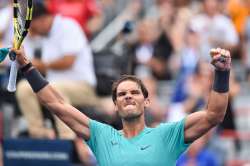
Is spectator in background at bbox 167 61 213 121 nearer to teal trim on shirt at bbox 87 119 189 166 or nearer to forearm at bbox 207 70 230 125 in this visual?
teal trim on shirt at bbox 87 119 189 166

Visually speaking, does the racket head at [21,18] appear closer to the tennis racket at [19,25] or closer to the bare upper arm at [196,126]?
the tennis racket at [19,25]

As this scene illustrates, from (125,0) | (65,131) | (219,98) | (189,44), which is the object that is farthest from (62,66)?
(125,0)

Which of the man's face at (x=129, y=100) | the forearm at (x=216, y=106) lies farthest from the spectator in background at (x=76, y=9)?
the forearm at (x=216, y=106)

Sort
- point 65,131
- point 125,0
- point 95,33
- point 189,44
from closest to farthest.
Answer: point 65,131
point 189,44
point 95,33
point 125,0

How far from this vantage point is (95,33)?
584 inches

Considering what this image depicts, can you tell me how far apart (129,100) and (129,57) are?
4381 mm

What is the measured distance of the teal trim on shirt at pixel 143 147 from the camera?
7.19 meters

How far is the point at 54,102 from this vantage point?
7.72 metres

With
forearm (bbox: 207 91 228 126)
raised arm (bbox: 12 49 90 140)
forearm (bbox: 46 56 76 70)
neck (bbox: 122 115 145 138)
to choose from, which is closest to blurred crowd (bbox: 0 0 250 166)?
forearm (bbox: 46 56 76 70)

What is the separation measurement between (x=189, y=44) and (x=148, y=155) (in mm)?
6152

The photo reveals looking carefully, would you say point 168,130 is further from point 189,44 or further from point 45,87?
point 189,44

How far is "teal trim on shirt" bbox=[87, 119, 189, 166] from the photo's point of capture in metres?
7.19

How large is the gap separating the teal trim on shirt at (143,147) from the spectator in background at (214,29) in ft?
19.9

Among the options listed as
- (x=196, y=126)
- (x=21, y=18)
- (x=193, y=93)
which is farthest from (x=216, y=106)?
(x=193, y=93)
